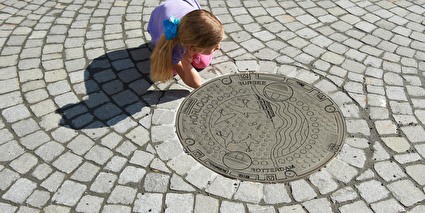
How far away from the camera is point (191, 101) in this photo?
3.88 metres

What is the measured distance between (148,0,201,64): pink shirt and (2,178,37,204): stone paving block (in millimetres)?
1561

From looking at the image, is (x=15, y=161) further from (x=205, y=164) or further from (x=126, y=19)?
(x=126, y=19)

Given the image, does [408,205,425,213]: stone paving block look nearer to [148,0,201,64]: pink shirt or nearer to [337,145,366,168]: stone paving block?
[337,145,366,168]: stone paving block

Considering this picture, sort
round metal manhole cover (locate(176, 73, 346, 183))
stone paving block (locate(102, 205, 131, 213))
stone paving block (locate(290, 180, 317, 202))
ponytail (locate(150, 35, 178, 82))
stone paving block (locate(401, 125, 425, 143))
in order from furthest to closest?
1. ponytail (locate(150, 35, 178, 82))
2. stone paving block (locate(401, 125, 425, 143))
3. round metal manhole cover (locate(176, 73, 346, 183))
4. stone paving block (locate(290, 180, 317, 202))
5. stone paving block (locate(102, 205, 131, 213))

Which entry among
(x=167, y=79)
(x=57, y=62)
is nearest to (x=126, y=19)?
(x=57, y=62)

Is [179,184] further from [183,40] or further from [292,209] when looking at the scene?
[183,40]

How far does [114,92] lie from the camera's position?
13.1 ft

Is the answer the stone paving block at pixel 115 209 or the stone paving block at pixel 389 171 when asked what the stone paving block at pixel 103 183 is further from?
the stone paving block at pixel 389 171

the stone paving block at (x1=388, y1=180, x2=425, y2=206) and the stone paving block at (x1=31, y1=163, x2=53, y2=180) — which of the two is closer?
the stone paving block at (x1=388, y1=180, x2=425, y2=206)

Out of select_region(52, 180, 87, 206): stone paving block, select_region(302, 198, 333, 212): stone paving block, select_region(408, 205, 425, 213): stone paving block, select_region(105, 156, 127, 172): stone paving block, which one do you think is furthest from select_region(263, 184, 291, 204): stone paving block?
select_region(52, 180, 87, 206): stone paving block

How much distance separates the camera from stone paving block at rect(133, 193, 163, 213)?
3.01 m

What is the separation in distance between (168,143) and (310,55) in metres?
1.89

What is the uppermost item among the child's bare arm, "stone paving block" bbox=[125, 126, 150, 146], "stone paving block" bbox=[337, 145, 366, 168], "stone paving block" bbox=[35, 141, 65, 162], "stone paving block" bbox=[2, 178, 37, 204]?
the child's bare arm

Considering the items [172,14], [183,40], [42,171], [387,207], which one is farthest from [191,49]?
[387,207]
